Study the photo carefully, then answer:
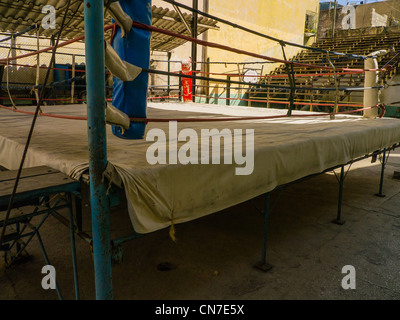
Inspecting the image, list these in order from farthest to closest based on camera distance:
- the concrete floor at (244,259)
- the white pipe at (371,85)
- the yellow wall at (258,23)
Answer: the yellow wall at (258,23) → the white pipe at (371,85) → the concrete floor at (244,259)

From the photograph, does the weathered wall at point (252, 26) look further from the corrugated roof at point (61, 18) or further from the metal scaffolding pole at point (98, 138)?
the metal scaffolding pole at point (98, 138)

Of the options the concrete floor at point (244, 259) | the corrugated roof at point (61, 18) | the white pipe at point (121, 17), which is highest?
the corrugated roof at point (61, 18)

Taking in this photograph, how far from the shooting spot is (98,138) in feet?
4.71

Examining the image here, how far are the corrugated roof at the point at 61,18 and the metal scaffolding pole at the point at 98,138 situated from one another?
16.5ft

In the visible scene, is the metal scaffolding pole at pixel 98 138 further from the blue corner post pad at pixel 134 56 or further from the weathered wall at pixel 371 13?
the weathered wall at pixel 371 13

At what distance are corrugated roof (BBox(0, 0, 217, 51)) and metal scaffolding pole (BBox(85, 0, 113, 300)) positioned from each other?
5.02 m

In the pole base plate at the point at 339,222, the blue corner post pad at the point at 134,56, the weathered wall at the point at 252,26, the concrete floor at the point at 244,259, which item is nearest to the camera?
the blue corner post pad at the point at 134,56

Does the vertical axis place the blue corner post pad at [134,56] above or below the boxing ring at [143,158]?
above

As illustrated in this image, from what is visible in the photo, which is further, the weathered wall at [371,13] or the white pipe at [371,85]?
the weathered wall at [371,13]

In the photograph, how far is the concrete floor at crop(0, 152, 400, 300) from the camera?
2.28m

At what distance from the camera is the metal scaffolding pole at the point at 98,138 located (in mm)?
1356

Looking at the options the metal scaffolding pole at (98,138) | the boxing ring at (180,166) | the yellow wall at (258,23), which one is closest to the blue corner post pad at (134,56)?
the boxing ring at (180,166)

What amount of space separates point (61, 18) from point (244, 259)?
26.2 feet
